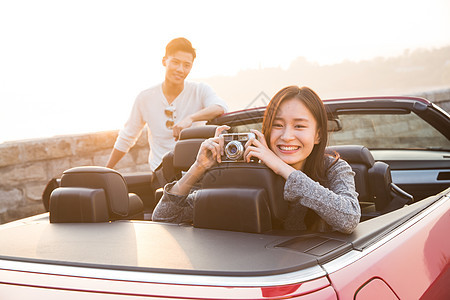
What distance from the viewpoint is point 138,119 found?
4.59m

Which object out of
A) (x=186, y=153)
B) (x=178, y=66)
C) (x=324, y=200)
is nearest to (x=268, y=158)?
(x=324, y=200)

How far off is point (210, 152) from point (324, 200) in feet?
1.82

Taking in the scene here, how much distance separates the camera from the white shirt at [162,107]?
438cm

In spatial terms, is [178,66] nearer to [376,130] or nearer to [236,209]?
[236,209]

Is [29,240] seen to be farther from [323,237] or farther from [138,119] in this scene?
[138,119]

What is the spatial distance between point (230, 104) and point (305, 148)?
2455 millimetres

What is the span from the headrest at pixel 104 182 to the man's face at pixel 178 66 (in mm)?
2155

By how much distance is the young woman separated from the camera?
1868 millimetres

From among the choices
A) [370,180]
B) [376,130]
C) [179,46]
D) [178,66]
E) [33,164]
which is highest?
[179,46]

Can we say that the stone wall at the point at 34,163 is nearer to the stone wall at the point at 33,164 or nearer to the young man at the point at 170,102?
the stone wall at the point at 33,164

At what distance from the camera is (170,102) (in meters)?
4.44

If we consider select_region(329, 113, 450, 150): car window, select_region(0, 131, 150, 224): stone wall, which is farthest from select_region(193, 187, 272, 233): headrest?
select_region(0, 131, 150, 224): stone wall

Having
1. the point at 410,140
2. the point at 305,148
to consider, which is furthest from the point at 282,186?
the point at 410,140

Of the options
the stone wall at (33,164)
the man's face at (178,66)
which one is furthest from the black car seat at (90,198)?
the stone wall at (33,164)
